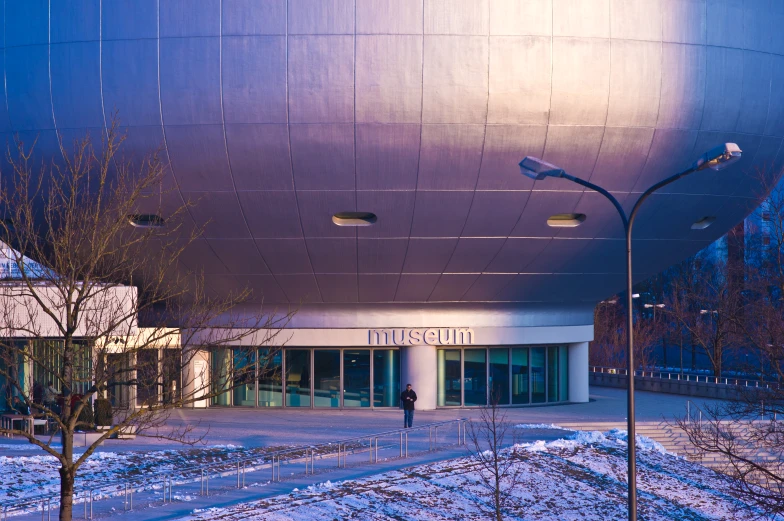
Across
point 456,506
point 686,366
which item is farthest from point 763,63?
point 686,366

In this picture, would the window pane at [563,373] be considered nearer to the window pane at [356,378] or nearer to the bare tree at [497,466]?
the window pane at [356,378]

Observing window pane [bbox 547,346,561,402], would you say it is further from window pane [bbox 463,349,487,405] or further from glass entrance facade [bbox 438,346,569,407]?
window pane [bbox 463,349,487,405]

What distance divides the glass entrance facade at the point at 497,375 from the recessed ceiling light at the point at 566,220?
5.93 meters

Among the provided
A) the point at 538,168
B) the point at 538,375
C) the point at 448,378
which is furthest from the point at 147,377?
the point at 538,375

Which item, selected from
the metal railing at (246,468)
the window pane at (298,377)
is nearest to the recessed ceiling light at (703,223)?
the metal railing at (246,468)

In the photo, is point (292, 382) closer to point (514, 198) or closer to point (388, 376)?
point (388, 376)

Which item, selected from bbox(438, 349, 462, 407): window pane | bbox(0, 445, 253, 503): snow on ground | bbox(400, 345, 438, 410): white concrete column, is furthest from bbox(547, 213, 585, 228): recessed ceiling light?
bbox(0, 445, 253, 503): snow on ground

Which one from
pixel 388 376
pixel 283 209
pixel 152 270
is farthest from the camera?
pixel 388 376

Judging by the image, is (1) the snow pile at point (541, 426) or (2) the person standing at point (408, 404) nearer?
(2) the person standing at point (408, 404)

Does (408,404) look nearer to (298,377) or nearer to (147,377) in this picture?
(298,377)

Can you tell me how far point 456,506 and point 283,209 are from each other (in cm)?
1046

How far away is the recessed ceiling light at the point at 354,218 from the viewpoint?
2705 cm

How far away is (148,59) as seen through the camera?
24.8 m

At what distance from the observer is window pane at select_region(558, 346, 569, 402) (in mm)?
34250
